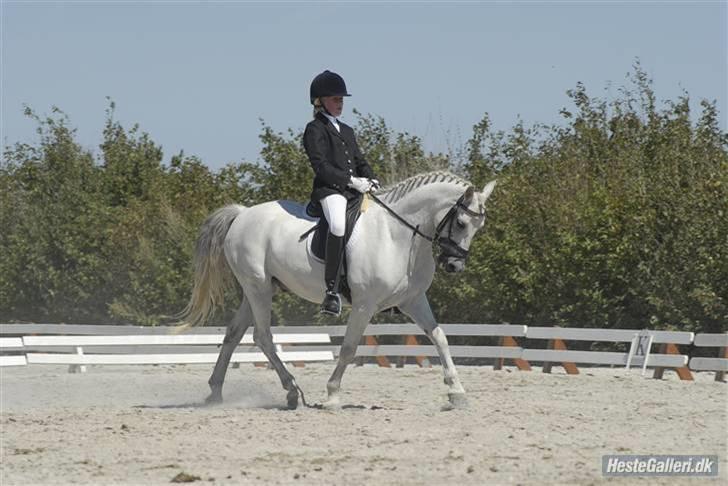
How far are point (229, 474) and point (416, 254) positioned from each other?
394cm

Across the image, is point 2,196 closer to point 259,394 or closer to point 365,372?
point 365,372

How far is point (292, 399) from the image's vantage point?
39.7 ft

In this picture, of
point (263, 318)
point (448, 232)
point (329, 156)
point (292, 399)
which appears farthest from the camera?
point (263, 318)

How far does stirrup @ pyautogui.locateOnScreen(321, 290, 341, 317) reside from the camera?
1153 cm

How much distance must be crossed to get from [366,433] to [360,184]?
2.75 m

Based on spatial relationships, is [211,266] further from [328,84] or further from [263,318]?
[328,84]

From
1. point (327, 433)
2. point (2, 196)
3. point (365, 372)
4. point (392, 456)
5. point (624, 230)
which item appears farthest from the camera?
point (2, 196)

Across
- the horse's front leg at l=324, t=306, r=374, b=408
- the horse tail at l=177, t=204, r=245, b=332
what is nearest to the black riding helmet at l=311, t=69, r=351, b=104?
the horse tail at l=177, t=204, r=245, b=332

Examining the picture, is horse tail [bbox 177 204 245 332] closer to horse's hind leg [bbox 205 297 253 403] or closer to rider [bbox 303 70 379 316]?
horse's hind leg [bbox 205 297 253 403]

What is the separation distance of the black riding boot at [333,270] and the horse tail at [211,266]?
1835 mm

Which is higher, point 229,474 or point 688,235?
point 688,235

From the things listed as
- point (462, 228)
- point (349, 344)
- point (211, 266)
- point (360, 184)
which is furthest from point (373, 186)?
point (211, 266)

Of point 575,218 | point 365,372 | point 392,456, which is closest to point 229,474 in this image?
point 392,456

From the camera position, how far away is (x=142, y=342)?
18.5 m
